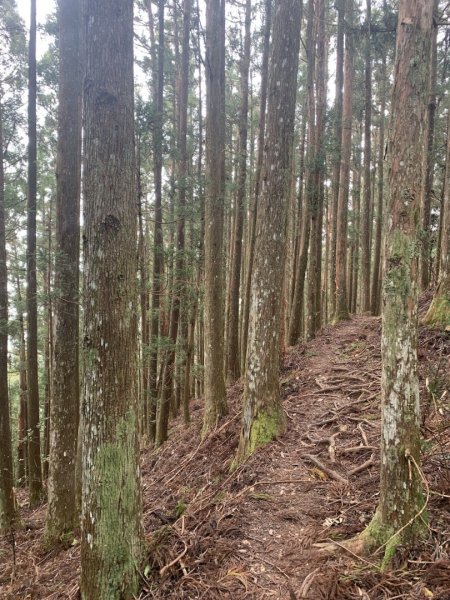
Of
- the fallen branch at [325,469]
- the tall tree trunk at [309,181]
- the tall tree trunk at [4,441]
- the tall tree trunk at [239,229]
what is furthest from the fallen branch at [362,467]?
the tall tree trunk at [309,181]

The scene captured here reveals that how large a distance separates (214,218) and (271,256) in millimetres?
2175

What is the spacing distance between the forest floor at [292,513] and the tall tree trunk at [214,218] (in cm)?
66

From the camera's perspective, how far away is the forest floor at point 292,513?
2.93 meters

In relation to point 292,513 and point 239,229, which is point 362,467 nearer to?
point 292,513

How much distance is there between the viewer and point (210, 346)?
24.4 feet

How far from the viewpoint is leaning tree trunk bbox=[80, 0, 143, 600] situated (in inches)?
130

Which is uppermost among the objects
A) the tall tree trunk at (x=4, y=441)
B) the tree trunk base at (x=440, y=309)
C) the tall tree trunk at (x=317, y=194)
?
the tall tree trunk at (x=317, y=194)

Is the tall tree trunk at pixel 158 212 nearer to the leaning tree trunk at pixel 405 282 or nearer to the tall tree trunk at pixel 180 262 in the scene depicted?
the tall tree trunk at pixel 180 262

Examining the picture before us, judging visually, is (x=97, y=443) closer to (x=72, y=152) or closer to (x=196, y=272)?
(x=72, y=152)

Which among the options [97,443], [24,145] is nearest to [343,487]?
[97,443]

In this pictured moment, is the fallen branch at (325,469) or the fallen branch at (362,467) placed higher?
the fallen branch at (362,467)

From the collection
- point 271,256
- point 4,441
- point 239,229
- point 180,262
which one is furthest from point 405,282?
point 239,229

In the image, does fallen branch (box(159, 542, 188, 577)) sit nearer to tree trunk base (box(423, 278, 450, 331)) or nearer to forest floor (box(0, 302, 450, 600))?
forest floor (box(0, 302, 450, 600))

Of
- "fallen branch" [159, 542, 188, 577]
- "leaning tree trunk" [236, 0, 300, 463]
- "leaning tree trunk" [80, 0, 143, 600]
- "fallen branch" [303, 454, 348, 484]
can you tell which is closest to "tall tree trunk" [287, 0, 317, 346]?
"leaning tree trunk" [236, 0, 300, 463]
